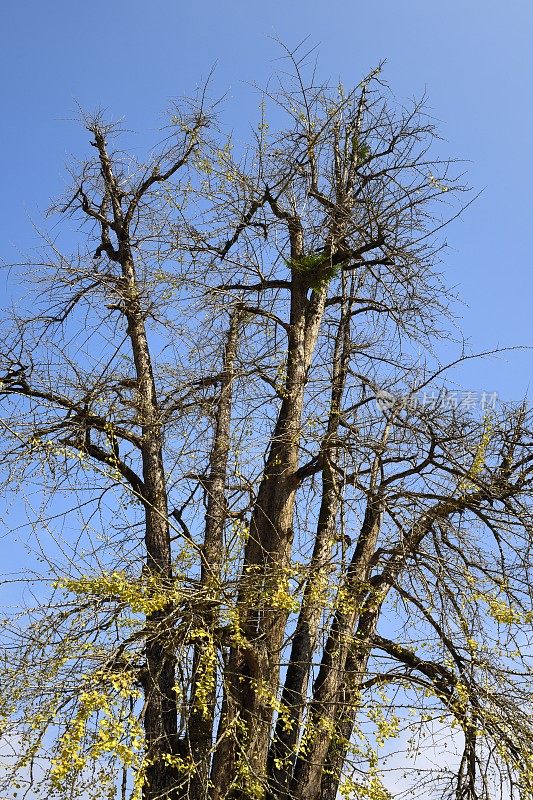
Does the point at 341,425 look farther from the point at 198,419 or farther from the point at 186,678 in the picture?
the point at 186,678

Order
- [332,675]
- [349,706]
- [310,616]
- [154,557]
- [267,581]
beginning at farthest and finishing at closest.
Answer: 1. [154,557]
2. [310,616]
3. [332,675]
4. [349,706]
5. [267,581]

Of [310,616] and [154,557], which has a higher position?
[154,557]

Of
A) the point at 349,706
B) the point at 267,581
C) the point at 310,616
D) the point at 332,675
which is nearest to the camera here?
the point at 267,581

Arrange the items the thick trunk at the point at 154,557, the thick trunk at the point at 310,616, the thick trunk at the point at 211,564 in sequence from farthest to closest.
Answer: the thick trunk at the point at 310,616 → the thick trunk at the point at 154,557 → the thick trunk at the point at 211,564

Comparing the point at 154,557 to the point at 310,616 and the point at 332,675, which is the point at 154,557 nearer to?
the point at 310,616

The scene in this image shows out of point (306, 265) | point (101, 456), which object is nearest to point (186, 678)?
point (101, 456)

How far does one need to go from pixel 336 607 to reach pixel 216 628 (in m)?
0.86

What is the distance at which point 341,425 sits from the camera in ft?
24.1

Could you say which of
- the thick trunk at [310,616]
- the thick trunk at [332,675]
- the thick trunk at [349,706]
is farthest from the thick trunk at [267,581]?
the thick trunk at [349,706]

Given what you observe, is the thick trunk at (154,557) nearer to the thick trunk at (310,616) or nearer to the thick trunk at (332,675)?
the thick trunk at (310,616)

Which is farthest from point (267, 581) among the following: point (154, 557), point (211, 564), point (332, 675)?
point (154, 557)

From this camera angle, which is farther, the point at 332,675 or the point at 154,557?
the point at 154,557

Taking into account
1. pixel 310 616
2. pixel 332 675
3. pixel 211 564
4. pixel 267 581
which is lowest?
pixel 332 675

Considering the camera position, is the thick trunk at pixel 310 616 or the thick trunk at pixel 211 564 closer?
the thick trunk at pixel 211 564
